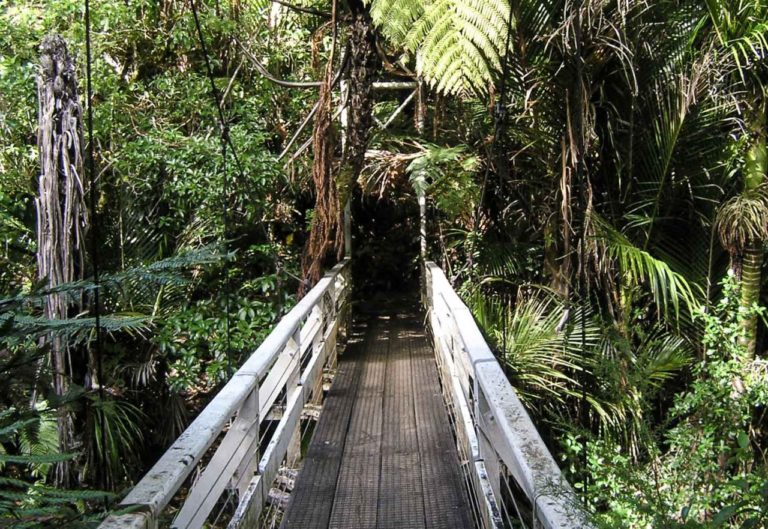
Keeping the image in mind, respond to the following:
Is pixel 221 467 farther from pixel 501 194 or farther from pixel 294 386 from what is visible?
pixel 501 194

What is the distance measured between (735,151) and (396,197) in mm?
4645

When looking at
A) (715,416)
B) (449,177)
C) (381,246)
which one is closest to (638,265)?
(715,416)

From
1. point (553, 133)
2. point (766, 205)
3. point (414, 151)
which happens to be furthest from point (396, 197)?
point (766, 205)

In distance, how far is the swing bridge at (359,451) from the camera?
1700mm

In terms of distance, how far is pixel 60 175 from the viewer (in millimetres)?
4270

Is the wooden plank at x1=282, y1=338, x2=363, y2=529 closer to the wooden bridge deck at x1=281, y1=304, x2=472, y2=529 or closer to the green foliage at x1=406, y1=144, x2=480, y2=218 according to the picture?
the wooden bridge deck at x1=281, y1=304, x2=472, y2=529

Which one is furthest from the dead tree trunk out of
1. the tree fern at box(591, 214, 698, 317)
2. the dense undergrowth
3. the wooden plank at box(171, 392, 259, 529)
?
the tree fern at box(591, 214, 698, 317)

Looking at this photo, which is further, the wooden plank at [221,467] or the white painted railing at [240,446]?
the wooden plank at [221,467]

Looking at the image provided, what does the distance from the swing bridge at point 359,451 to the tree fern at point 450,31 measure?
4.99 ft

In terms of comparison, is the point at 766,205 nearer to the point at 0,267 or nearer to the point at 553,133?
the point at 553,133

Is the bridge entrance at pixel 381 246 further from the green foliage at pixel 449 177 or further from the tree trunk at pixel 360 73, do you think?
the tree trunk at pixel 360 73

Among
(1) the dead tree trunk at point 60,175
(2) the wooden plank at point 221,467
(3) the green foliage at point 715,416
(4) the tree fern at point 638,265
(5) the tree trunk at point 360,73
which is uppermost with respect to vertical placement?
(5) the tree trunk at point 360,73

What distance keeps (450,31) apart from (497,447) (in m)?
3.04

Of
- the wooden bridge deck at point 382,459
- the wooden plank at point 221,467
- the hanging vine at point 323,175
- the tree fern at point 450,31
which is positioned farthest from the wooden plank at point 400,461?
the tree fern at point 450,31
